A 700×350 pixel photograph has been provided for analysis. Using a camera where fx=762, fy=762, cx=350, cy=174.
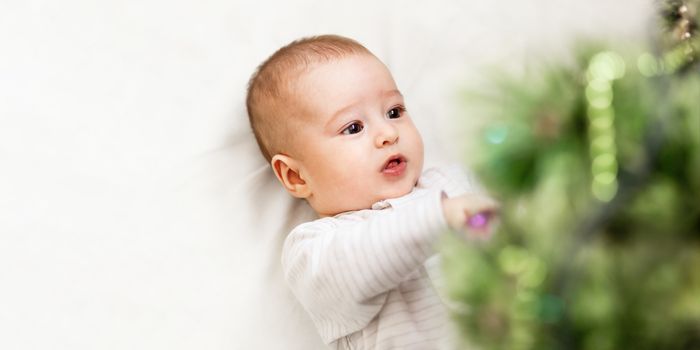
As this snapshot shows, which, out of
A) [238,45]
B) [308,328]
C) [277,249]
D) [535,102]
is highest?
[238,45]

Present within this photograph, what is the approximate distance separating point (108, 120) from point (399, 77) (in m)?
0.47

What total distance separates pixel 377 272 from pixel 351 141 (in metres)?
0.24

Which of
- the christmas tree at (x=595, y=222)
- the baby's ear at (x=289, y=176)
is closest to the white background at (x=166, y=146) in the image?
the baby's ear at (x=289, y=176)

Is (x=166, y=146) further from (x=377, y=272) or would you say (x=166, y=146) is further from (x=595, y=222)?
(x=595, y=222)

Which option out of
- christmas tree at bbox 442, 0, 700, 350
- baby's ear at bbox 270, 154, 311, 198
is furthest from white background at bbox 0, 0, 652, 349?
christmas tree at bbox 442, 0, 700, 350

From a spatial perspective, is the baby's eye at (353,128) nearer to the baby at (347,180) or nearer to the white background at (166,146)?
the baby at (347,180)

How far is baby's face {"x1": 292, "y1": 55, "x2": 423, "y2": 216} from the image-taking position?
104 cm

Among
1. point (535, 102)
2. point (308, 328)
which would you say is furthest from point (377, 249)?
→ point (535, 102)

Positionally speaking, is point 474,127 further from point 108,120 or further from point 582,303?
point 108,120


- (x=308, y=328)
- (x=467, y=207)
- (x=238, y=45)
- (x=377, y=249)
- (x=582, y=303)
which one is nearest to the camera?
(x=582, y=303)

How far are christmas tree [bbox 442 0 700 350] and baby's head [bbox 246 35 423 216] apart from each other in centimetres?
58

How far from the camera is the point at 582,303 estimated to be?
0.43m

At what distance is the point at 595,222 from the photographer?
0.43 meters

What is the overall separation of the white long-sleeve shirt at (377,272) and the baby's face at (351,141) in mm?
29
